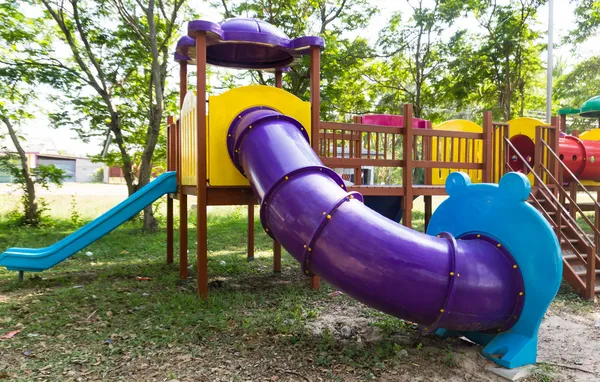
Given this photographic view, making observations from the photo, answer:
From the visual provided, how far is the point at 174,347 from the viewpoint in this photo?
392cm

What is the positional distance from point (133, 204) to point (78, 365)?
131 inches

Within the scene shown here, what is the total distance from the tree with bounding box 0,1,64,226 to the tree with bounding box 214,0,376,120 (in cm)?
565

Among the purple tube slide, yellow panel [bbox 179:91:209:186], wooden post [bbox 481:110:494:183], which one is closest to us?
the purple tube slide

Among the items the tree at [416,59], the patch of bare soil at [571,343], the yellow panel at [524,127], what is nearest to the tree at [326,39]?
the tree at [416,59]

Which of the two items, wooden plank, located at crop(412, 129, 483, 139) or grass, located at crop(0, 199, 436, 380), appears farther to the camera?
wooden plank, located at crop(412, 129, 483, 139)

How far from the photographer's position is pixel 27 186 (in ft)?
42.6

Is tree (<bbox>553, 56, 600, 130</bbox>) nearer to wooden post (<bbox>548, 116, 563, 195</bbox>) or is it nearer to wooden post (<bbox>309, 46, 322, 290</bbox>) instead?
wooden post (<bbox>548, 116, 563, 195</bbox>)

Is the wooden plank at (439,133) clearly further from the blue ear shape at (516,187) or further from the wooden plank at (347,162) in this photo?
the blue ear shape at (516,187)

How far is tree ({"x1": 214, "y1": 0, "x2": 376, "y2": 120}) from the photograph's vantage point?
13875 mm

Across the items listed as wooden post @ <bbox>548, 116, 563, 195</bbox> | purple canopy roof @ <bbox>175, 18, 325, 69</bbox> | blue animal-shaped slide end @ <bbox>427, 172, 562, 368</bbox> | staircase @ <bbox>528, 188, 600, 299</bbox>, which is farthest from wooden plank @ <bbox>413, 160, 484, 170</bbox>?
blue animal-shaped slide end @ <bbox>427, 172, 562, 368</bbox>

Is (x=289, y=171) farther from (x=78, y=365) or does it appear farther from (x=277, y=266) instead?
(x=277, y=266)

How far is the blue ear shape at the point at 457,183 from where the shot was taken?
13.4ft

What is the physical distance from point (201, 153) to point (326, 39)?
9919mm

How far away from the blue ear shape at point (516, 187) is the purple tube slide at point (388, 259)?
43 cm
